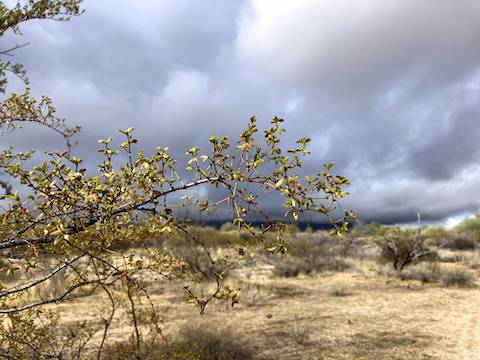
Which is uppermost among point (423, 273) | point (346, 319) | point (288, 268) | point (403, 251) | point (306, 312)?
point (403, 251)

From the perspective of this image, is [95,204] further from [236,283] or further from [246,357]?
[236,283]

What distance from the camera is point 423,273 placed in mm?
17766

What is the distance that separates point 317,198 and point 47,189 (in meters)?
1.43

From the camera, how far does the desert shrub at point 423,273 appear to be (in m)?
17.6

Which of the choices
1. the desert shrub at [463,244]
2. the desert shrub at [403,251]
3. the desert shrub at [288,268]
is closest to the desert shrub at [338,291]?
the desert shrub at [288,268]

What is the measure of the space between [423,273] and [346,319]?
307 inches

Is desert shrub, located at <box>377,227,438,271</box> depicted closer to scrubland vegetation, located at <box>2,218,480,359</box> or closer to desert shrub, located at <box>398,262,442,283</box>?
scrubland vegetation, located at <box>2,218,480,359</box>

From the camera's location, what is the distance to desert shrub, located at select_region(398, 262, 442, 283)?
1756 cm

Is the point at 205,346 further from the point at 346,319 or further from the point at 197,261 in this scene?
the point at 197,261

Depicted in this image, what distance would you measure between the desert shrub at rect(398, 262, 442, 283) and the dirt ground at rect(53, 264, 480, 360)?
2.57 feet

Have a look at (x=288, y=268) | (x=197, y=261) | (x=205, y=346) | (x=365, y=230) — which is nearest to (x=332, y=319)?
(x=205, y=346)

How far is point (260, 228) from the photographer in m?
2.66

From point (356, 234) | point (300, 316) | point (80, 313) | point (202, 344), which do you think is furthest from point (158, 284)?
point (356, 234)

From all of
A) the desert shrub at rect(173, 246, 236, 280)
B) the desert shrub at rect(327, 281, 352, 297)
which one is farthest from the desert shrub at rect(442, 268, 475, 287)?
the desert shrub at rect(173, 246, 236, 280)
